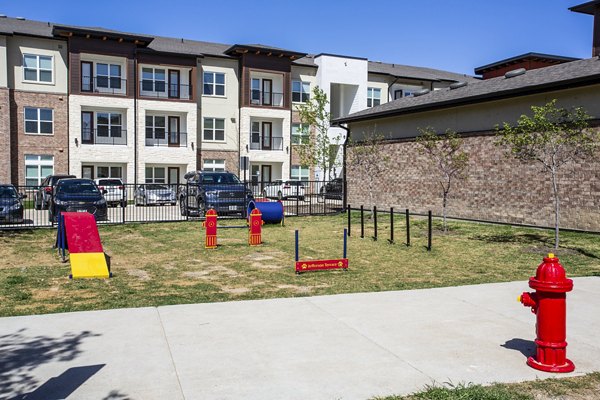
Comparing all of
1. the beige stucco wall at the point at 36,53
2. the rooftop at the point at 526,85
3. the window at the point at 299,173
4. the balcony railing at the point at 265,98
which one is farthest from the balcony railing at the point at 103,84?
the rooftop at the point at 526,85

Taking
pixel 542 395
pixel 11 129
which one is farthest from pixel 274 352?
pixel 11 129

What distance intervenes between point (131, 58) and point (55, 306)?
3395cm

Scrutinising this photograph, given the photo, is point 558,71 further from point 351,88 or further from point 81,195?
point 351,88

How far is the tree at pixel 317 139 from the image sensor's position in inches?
1663

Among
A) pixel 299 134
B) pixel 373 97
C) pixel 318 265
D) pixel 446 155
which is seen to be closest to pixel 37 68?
pixel 299 134

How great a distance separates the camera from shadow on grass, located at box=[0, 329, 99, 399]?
495cm

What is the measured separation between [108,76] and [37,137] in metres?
6.45

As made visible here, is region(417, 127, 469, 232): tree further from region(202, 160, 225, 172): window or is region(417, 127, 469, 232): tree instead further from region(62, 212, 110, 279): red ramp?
region(202, 160, 225, 172): window

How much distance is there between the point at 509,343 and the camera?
639 centimetres

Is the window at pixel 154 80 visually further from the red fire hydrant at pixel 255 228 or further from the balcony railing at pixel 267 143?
the red fire hydrant at pixel 255 228

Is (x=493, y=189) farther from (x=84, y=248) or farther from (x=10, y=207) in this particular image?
(x=10, y=207)

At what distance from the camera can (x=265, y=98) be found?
4416cm

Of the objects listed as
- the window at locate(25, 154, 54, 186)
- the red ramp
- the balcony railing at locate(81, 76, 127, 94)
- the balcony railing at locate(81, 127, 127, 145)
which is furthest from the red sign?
the balcony railing at locate(81, 76, 127, 94)

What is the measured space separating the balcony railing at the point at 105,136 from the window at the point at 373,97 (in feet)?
70.6
